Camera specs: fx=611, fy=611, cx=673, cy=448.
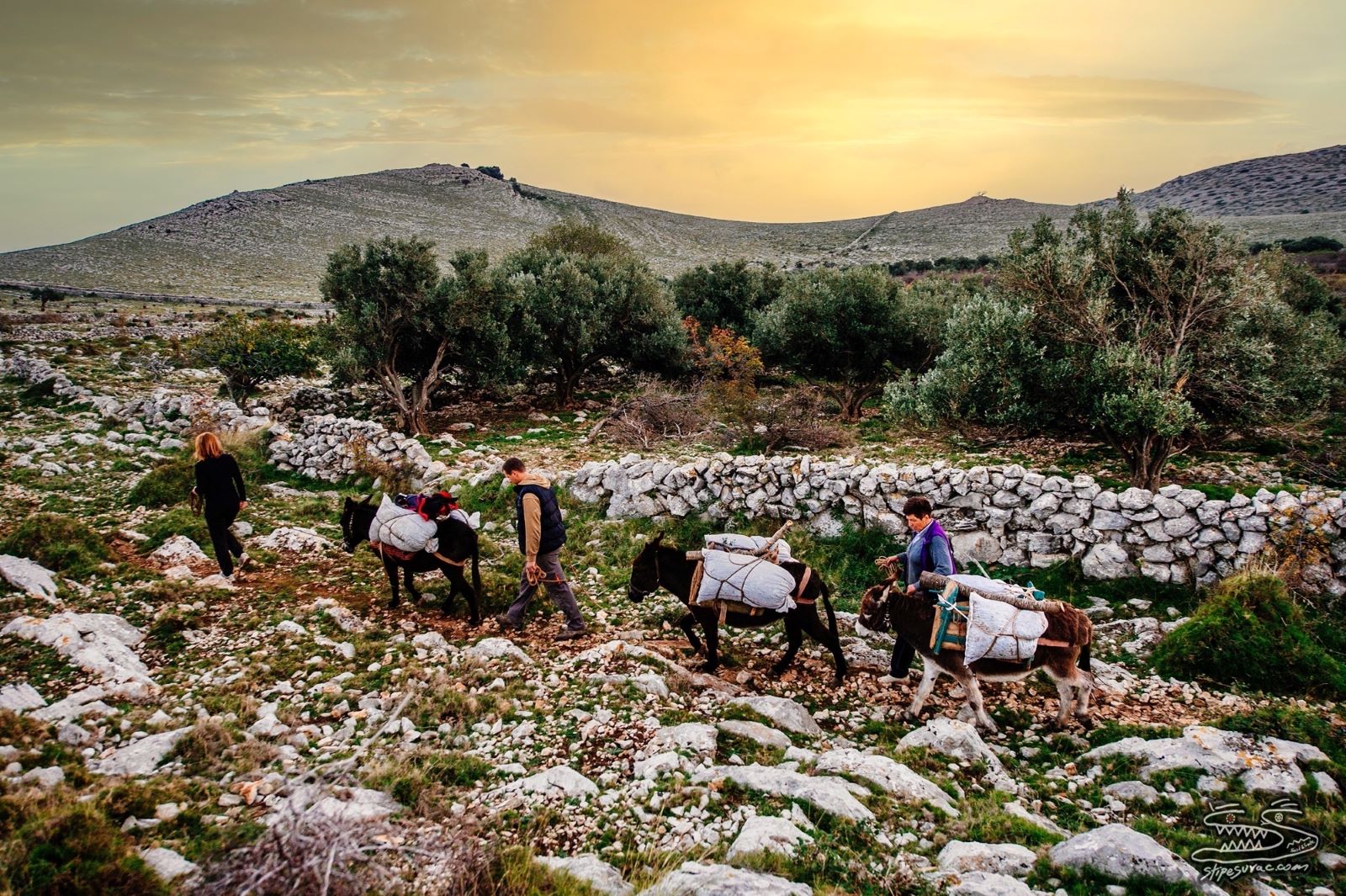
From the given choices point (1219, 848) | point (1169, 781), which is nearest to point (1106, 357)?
point (1169, 781)

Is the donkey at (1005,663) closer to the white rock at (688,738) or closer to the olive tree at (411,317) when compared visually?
the white rock at (688,738)

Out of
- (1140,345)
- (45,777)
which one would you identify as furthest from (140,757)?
(1140,345)

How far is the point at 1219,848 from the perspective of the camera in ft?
14.1

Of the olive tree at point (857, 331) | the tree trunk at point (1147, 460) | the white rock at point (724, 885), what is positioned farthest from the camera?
the olive tree at point (857, 331)

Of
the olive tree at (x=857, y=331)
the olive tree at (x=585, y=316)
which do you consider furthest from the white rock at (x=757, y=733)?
the olive tree at (x=585, y=316)

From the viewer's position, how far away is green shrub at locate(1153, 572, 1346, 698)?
21.3 feet

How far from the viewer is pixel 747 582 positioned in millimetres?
6859

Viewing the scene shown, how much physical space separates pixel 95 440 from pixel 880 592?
19010 millimetres

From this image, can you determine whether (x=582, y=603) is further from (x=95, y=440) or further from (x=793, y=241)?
(x=793, y=241)

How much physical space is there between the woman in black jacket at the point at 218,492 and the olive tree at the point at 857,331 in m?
15.8

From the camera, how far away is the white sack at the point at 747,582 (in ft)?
22.4

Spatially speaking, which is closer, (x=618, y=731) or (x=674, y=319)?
(x=618, y=731)

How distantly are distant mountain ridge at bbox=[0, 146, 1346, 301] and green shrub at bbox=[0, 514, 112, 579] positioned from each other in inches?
1755

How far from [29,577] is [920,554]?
422 inches
